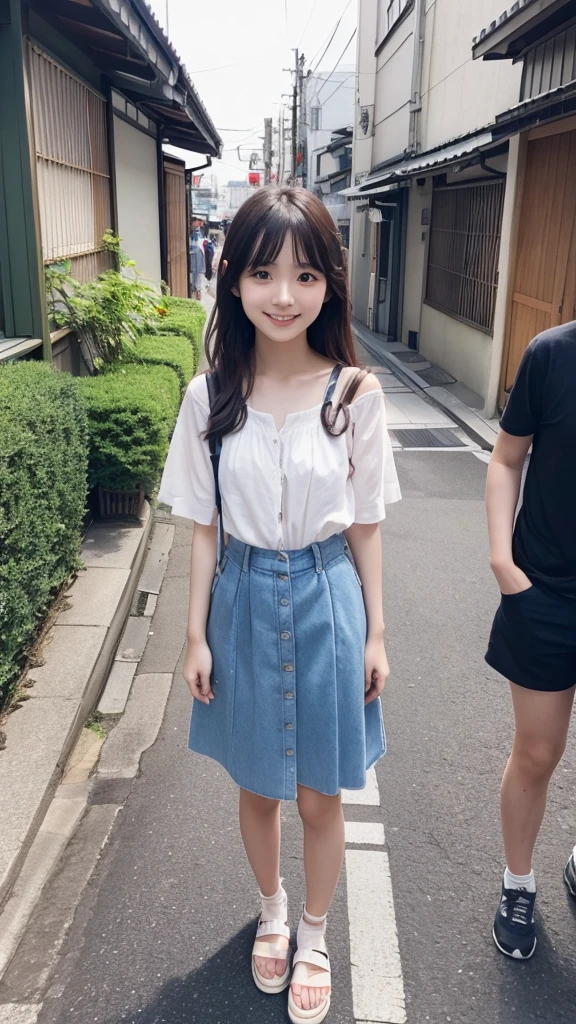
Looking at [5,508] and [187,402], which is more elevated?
[187,402]

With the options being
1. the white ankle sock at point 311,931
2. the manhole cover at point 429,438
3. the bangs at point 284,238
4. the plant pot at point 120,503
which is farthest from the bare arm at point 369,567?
the manhole cover at point 429,438

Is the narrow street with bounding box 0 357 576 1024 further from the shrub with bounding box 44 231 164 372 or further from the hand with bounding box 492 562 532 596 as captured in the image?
the shrub with bounding box 44 231 164 372

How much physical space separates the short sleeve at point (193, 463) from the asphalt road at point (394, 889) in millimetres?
1222

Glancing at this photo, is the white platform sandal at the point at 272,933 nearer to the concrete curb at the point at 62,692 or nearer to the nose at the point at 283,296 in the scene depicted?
the concrete curb at the point at 62,692

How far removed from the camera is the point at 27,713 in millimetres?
3336

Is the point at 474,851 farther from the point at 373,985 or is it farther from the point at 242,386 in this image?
the point at 242,386

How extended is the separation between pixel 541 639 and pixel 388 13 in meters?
19.1

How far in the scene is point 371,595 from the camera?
2.16 meters

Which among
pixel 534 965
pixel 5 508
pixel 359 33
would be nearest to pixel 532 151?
pixel 5 508

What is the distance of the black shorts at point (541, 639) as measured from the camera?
2.15 m

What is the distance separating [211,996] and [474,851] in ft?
3.29

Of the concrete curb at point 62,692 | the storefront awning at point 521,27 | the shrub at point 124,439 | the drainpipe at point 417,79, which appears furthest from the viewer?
the drainpipe at point 417,79

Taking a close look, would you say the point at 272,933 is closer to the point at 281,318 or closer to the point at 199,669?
the point at 199,669

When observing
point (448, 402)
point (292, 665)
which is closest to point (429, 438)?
point (448, 402)
